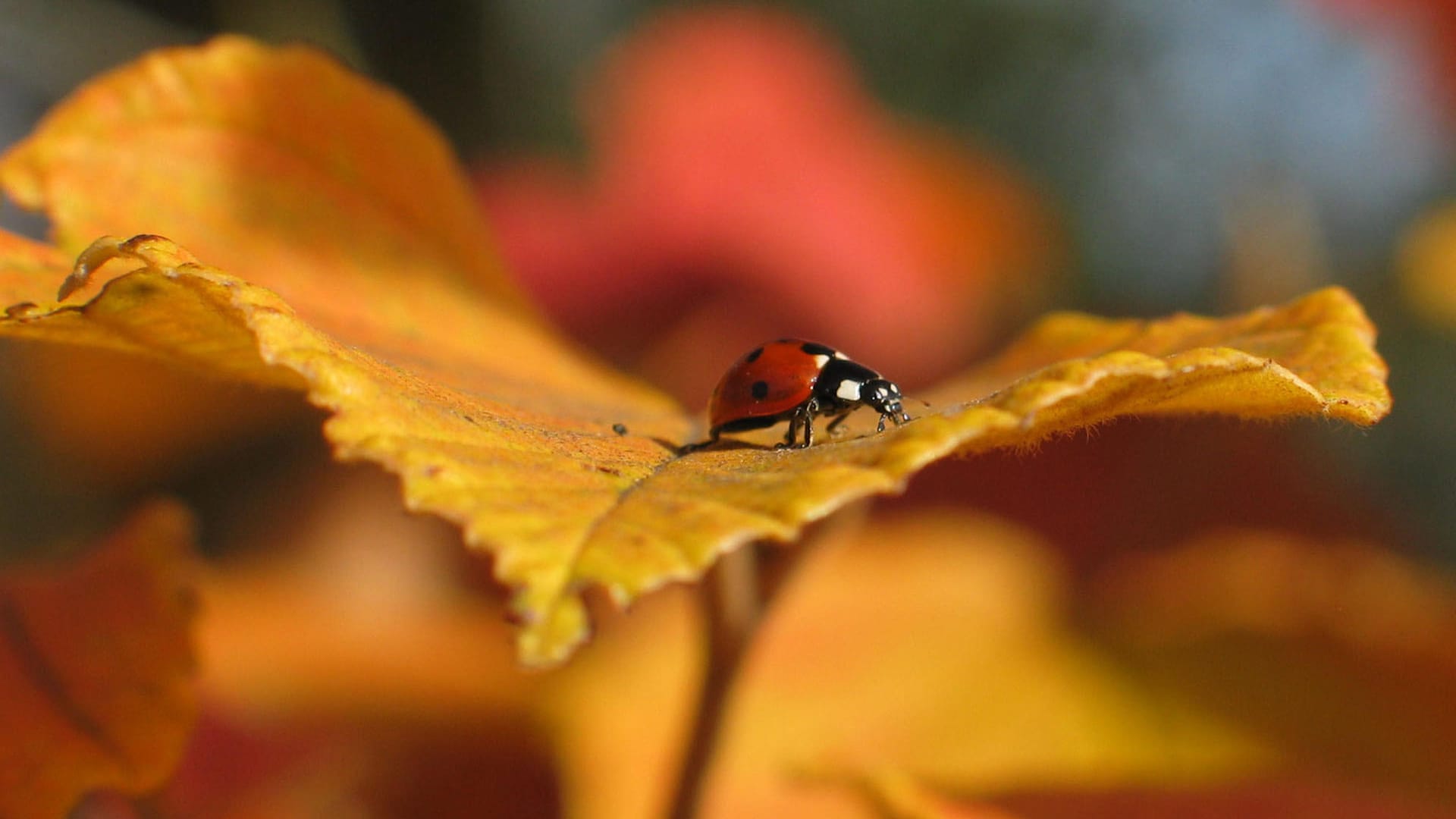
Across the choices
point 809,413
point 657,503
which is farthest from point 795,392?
point 657,503

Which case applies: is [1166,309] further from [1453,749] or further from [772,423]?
[772,423]

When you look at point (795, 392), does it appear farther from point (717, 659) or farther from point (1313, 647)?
point (1313, 647)

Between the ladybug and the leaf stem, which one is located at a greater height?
the ladybug

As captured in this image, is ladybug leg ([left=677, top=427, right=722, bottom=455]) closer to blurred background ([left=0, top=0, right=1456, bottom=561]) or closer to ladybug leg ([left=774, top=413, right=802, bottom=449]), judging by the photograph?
ladybug leg ([left=774, top=413, right=802, bottom=449])

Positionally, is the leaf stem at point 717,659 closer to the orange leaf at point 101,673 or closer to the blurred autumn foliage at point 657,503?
the blurred autumn foliage at point 657,503

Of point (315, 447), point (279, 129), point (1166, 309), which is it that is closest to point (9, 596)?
point (279, 129)

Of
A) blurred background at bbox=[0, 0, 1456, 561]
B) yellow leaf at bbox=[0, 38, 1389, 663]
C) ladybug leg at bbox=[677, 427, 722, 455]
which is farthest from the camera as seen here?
blurred background at bbox=[0, 0, 1456, 561]

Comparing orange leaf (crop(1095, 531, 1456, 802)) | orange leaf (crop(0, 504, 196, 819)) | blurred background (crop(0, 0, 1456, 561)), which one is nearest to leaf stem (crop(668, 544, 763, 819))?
orange leaf (crop(0, 504, 196, 819))
